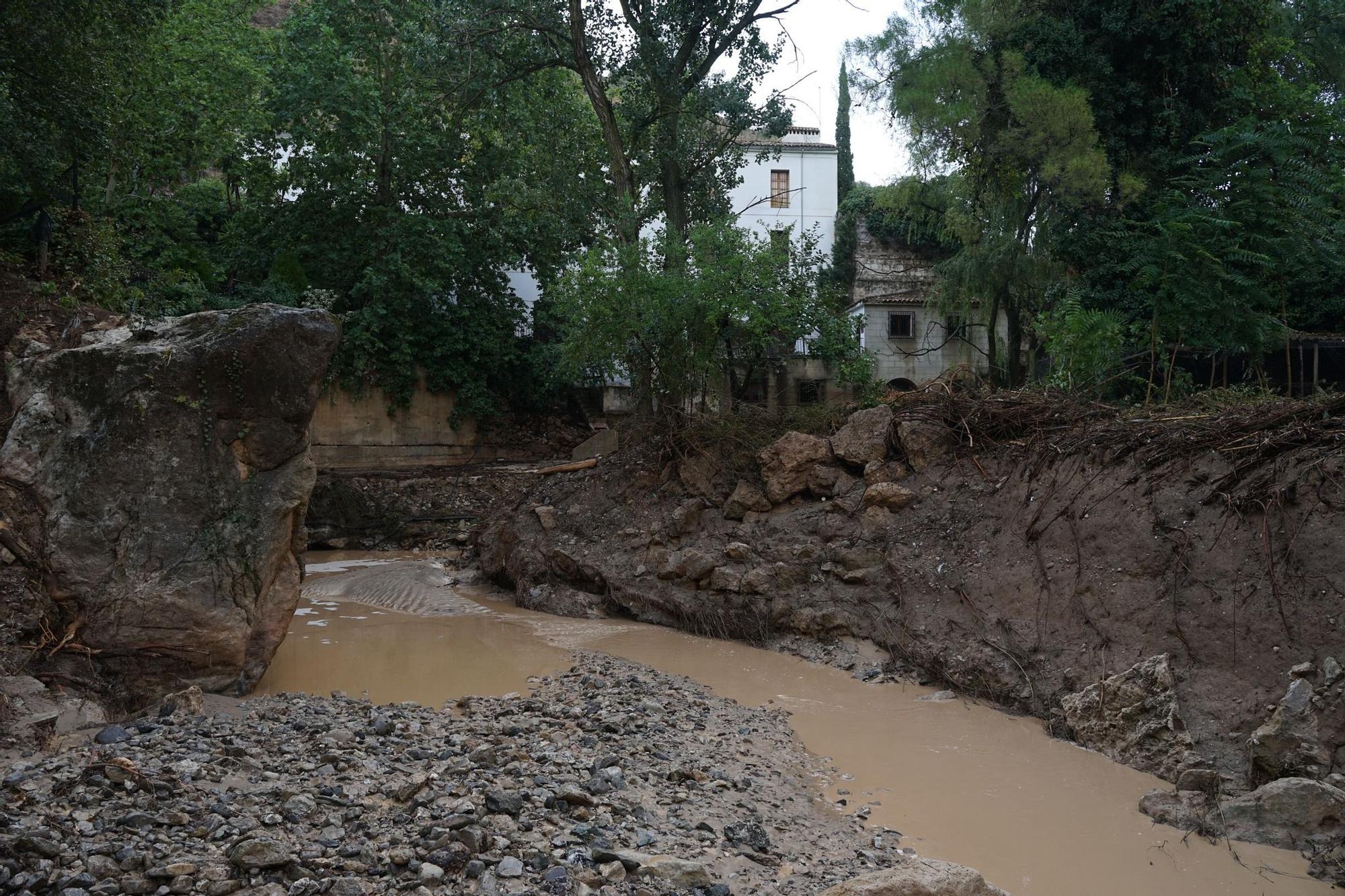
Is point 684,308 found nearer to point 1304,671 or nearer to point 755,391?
point 755,391

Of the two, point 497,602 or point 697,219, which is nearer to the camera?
point 497,602

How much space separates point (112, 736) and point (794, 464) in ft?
25.2

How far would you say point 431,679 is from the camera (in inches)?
318

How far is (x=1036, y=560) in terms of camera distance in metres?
8.45

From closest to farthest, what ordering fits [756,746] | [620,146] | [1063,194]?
[756,746] → [620,146] → [1063,194]

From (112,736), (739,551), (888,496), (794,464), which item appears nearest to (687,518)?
(739,551)

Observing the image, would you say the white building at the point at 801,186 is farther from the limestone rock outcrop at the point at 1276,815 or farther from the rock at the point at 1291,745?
the limestone rock outcrop at the point at 1276,815

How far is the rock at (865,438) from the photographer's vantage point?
35.7ft

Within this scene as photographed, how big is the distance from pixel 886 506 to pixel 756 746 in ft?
14.7

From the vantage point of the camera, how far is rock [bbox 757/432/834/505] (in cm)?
1117

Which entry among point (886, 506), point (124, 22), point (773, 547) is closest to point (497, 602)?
point (773, 547)

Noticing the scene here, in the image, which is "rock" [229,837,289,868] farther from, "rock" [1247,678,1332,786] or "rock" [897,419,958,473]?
"rock" [897,419,958,473]

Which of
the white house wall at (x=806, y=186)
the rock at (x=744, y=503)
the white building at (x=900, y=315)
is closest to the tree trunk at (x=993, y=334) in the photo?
the white building at (x=900, y=315)

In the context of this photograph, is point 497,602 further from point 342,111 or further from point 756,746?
point 342,111
